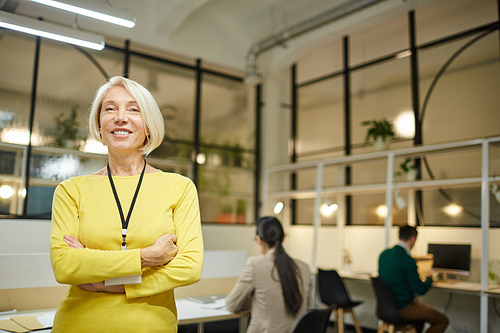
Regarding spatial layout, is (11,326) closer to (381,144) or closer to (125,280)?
(125,280)

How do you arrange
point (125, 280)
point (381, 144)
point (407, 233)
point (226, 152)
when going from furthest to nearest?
point (226, 152)
point (381, 144)
point (407, 233)
point (125, 280)

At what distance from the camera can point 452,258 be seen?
4.85 meters

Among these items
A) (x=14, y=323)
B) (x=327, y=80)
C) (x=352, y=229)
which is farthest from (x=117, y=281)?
(x=327, y=80)

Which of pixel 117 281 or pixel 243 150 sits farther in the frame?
pixel 243 150

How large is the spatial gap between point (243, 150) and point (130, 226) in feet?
19.7

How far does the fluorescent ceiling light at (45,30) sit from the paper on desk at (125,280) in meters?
3.75

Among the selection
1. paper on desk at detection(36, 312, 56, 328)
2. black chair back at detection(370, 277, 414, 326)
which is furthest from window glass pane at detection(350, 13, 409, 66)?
paper on desk at detection(36, 312, 56, 328)

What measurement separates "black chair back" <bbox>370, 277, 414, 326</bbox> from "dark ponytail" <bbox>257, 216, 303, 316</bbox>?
1.69 m

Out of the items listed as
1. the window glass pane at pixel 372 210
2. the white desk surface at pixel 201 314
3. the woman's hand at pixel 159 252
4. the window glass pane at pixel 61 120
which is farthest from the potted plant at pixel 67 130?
the woman's hand at pixel 159 252

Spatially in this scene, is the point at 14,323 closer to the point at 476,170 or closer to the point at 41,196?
the point at 41,196

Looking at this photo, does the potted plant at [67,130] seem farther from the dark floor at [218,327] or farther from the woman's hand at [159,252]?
the woman's hand at [159,252]

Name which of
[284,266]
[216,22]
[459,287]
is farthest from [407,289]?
[216,22]

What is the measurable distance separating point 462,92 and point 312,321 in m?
4.21

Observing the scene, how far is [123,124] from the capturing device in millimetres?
1227
